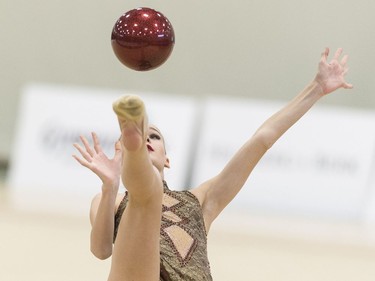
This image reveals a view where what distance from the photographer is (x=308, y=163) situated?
7.33 meters

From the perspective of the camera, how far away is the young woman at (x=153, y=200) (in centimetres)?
262

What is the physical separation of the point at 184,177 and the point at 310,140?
1127 mm

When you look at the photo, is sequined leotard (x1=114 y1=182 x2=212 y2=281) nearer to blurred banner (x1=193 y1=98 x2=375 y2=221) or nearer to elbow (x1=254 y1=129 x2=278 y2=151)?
elbow (x1=254 y1=129 x2=278 y2=151)

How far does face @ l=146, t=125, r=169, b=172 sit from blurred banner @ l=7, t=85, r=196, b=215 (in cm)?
404

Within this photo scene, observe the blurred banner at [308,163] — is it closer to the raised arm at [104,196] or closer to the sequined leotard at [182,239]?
the sequined leotard at [182,239]

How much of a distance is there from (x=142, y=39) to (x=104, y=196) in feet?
1.90

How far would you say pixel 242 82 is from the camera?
8.29 meters

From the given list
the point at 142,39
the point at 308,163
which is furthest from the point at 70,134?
the point at 142,39

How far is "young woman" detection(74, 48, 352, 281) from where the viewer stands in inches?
103

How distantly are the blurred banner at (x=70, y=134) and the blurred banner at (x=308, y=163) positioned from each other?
0.28m

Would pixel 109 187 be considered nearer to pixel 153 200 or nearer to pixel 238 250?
pixel 153 200

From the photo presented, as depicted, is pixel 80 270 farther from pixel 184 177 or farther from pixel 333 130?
pixel 333 130

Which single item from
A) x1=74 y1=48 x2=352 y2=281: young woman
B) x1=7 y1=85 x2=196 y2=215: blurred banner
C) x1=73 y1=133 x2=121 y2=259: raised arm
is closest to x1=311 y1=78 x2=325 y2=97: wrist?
x1=74 y1=48 x2=352 y2=281: young woman

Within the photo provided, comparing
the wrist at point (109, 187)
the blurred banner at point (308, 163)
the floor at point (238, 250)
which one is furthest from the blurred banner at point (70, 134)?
the wrist at point (109, 187)
